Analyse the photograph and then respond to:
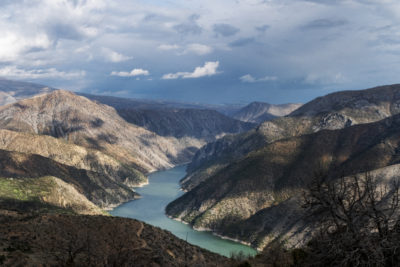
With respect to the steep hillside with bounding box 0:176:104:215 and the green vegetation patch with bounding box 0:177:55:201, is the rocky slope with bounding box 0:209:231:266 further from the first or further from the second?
the green vegetation patch with bounding box 0:177:55:201

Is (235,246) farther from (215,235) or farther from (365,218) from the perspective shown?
(365,218)

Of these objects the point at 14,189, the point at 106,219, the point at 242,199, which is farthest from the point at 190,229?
the point at 106,219

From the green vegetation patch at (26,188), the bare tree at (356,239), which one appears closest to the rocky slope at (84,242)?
the bare tree at (356,239)

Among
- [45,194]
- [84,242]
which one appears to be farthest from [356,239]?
[45,194]

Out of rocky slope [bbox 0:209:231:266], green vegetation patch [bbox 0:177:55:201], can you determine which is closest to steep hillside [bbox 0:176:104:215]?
green vegetation patch [bbox 0:177:55:201]

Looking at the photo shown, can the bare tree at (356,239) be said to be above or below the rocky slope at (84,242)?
above

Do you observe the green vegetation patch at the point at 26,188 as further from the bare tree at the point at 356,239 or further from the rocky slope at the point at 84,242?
the bare tree at the point at 356,239
